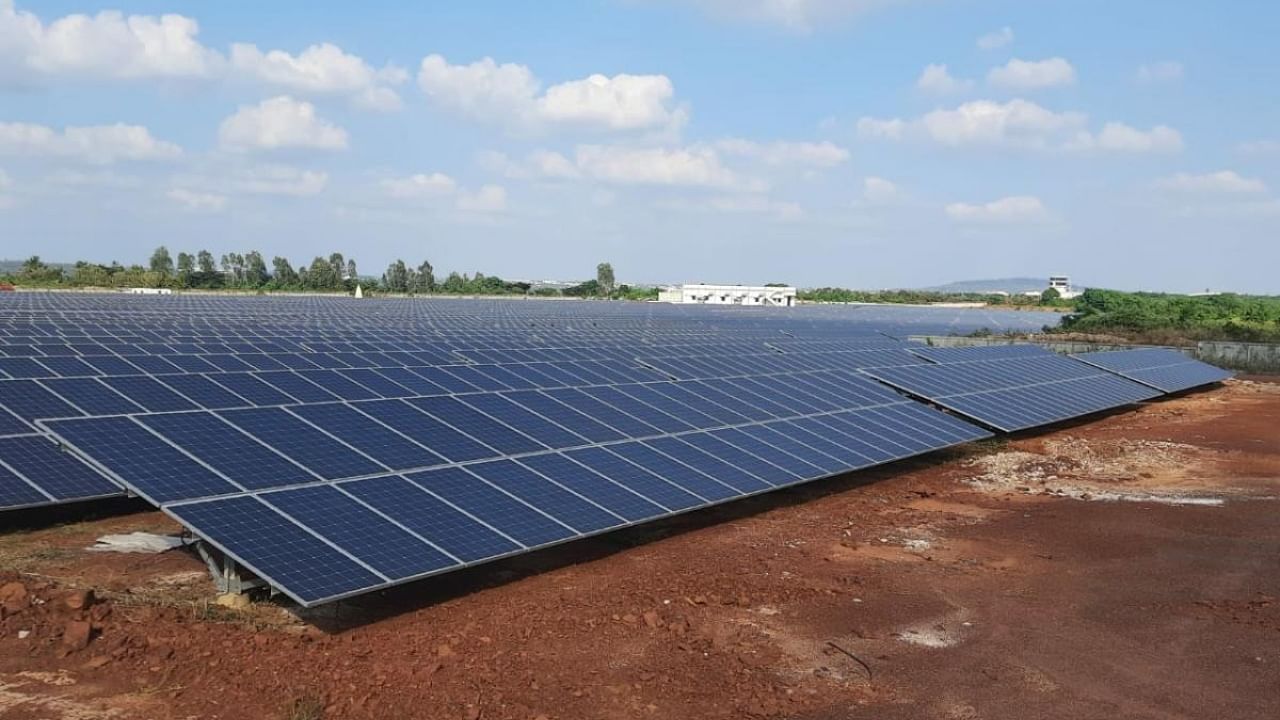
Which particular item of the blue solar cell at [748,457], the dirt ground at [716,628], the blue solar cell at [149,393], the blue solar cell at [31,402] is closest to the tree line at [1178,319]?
the dirt ground at [716,628]

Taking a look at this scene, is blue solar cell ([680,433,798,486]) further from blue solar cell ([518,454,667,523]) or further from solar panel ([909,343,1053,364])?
solar panel ([909,343,1053,364])

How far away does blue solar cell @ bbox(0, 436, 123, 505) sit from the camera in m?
15.3

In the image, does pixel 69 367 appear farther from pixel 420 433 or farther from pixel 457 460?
pixel 457 460

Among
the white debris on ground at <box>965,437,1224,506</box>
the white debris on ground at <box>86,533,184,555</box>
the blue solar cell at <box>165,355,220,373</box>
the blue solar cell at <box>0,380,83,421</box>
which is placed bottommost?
the white debris on ground at <box>965,437,1224,506</box>

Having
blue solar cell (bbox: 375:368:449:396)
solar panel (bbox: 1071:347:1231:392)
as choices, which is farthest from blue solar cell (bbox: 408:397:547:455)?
solar panel (bbox: 1071:347:1231:392)

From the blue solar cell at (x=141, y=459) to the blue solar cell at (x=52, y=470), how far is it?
2.68m

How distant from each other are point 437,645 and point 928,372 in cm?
2497

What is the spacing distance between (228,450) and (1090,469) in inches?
876

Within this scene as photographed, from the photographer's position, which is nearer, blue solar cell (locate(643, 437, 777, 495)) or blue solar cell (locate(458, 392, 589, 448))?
blue solar cell (locate(458, 392, 589, 448))

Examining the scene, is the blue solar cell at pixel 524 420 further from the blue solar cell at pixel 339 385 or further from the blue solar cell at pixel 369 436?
the blue solar cell at pixel 369 436

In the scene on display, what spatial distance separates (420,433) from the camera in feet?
52.5

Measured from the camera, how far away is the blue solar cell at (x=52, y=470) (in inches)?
603

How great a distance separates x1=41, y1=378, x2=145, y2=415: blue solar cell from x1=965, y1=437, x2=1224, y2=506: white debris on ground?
18816 mm

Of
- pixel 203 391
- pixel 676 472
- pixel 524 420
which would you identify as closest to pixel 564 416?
pixel 524 420
